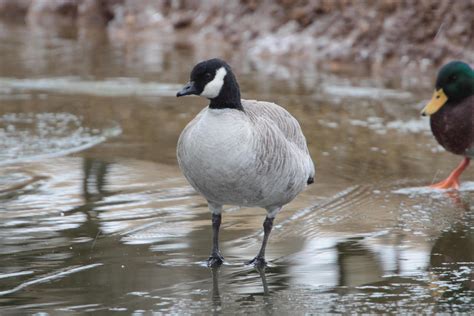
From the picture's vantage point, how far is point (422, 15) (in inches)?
697

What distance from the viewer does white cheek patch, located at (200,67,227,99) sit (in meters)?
5.93

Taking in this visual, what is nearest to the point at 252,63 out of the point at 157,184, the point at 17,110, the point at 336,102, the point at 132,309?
the point at 336,102

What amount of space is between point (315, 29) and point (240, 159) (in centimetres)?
1370

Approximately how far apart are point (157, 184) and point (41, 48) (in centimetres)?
1186

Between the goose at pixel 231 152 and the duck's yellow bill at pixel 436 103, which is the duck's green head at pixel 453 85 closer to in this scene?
the duck's yellow bill at pixel 436 103

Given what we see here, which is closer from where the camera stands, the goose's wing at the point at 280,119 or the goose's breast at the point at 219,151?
the goose's breast at the point at 219,151

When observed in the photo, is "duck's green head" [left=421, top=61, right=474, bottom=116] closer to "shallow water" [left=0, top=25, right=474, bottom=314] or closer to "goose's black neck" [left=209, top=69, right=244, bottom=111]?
"shallow water" [left=0, top=25, right=474, bottom=314]

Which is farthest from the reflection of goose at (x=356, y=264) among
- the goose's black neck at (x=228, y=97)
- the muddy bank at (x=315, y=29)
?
the muddy bank at (x=315, y=29)

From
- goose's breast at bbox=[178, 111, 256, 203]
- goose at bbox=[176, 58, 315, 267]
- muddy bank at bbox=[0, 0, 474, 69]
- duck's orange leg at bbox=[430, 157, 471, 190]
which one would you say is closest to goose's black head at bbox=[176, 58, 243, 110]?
goose at bbox=[176, 58, 315, 267]

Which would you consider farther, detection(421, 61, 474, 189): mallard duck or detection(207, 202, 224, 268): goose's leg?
detection(421, 61, 474, 189): mallard duck

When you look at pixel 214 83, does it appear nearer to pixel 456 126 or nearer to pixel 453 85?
pixel 456 126

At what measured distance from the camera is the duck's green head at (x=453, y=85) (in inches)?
357

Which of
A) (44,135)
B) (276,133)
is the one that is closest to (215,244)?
(276,133)

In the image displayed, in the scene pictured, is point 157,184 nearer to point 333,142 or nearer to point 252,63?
point 333,142
